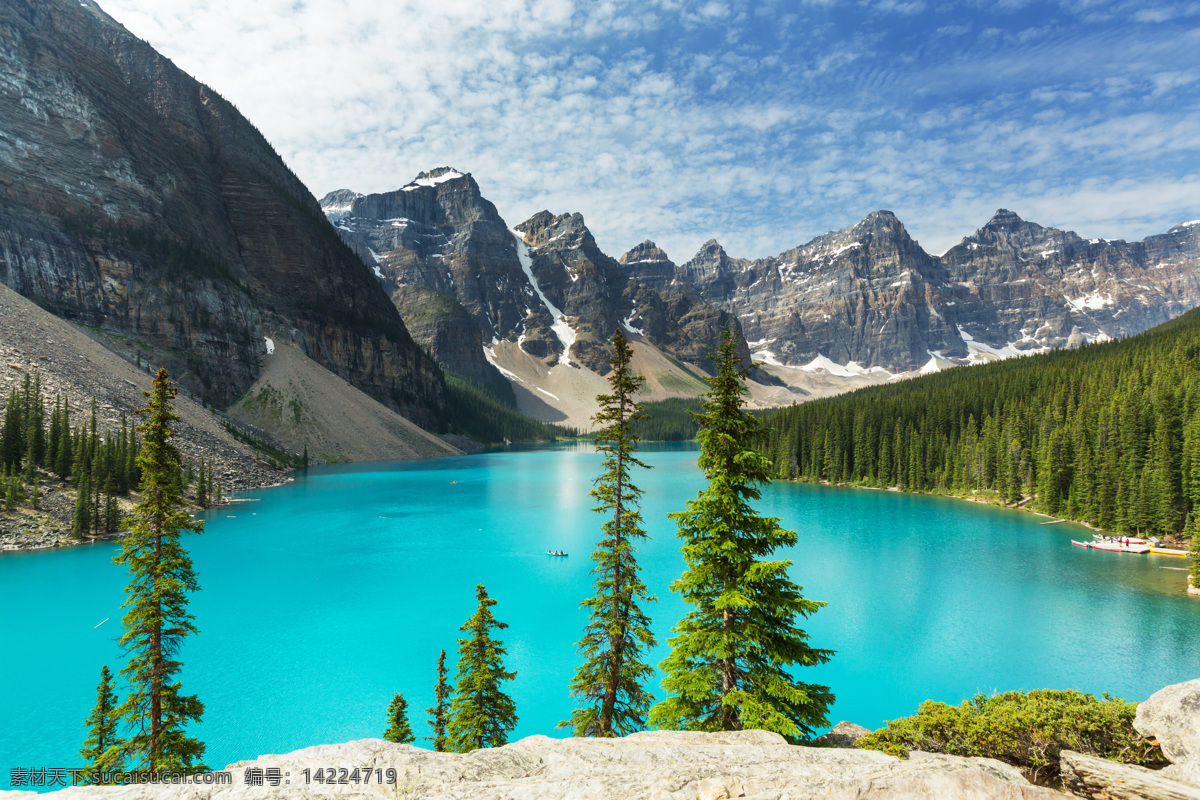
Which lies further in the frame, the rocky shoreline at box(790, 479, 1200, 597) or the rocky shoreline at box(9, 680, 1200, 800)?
the rocky shoreline at box(790, 479, 1200, 597)

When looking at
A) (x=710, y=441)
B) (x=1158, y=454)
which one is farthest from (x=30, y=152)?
(x=1158, y=454)

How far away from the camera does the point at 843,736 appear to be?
39.1ft

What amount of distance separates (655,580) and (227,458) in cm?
6555

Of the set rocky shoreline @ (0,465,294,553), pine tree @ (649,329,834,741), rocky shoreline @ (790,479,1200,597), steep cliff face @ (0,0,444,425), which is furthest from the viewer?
steep cliff face @ (0,0,444,425)

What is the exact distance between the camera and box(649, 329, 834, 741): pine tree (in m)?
12.2

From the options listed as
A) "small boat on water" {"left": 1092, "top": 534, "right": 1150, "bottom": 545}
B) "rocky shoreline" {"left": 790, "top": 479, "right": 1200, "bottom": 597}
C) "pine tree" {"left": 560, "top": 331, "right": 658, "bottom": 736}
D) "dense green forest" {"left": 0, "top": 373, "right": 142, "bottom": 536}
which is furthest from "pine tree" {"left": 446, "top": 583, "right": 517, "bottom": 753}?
"small boat on water" {"left": 1092, "top": 534, "right": 1150, "bottom": 545}

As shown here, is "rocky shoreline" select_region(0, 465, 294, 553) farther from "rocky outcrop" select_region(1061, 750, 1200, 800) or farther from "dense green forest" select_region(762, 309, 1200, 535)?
"rocky outcrop" select_region(1061, 750, 1200, 800)

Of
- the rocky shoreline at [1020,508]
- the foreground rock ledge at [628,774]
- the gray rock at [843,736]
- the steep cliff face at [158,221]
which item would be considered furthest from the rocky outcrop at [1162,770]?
the steep cliff face at [158,221]

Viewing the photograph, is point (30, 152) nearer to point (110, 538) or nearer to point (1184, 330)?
point (110, 538)

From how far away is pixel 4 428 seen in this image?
4528 cm

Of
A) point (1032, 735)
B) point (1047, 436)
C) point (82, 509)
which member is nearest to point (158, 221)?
point (82, 509)

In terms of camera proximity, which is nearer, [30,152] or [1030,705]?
[1030,705]

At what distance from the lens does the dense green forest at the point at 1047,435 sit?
164 feet

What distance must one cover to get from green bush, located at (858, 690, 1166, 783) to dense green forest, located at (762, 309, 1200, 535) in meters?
30.3
